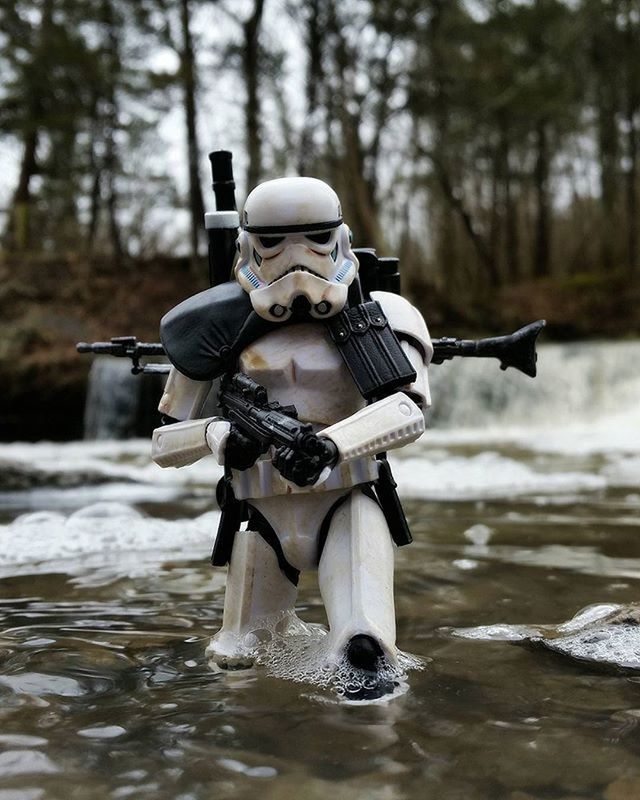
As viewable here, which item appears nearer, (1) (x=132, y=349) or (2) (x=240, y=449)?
(2) (x=240, y=449)

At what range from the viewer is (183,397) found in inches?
118

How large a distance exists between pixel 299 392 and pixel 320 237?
18.4 inches

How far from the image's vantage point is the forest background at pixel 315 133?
18.5 m

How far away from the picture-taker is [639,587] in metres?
3.92

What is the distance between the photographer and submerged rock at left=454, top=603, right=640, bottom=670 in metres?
2.89

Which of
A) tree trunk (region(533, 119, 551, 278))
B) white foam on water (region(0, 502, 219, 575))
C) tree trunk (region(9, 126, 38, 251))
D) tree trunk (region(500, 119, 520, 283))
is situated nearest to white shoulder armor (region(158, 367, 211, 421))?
white foam on water (region(0, 502, 219, 575))

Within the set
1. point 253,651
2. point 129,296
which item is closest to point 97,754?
point 253,651

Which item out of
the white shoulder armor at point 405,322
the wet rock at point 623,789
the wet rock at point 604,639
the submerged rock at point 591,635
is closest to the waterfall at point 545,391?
the submerged rock at point 591,635

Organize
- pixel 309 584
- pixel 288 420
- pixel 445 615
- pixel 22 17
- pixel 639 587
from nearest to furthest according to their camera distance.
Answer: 1. pixel 288 420
2. pixel 445 615
3. pixel 639 587
4. pixel 309 584
5. pixel 22 17

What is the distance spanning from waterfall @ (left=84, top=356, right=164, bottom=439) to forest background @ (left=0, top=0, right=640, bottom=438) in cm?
45

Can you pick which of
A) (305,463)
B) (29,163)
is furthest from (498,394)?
(305,463)

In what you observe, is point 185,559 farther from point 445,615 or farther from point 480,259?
point 480,259

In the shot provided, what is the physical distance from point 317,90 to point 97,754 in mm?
18857

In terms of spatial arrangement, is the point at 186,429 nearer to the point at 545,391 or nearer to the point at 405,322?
the point at 405,322
